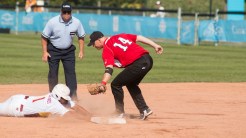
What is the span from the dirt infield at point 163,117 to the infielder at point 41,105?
155 mm

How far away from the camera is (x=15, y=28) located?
44.4 metres

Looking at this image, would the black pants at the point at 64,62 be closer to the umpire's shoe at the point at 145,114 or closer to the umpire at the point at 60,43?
the umpire at the point at 60,43

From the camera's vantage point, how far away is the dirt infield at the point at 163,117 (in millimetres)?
10625

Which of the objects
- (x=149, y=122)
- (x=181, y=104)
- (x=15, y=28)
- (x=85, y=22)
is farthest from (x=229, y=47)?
(x=149, y=122)

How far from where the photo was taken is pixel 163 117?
1270 centimetres

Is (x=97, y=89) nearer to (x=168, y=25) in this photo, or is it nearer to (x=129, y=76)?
(x=129, y=76)

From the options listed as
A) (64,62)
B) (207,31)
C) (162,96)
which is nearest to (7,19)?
(207,31)

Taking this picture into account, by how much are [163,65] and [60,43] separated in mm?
11279

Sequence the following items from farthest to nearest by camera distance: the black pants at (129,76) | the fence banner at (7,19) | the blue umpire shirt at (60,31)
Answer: the fence banner at (7,19) < the blue umpire shirt at (60,31) < the black pants at (129,76)

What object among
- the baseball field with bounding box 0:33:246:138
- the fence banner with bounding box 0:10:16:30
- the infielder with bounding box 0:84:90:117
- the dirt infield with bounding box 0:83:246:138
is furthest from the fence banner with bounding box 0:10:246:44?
the infielder with bounding box 0:84:90:117

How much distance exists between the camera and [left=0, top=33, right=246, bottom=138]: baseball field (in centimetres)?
1088

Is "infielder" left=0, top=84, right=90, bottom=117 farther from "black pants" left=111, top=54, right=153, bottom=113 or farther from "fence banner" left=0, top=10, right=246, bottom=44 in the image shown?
"fence banner" left=0, top=10, right=246, bottom=44

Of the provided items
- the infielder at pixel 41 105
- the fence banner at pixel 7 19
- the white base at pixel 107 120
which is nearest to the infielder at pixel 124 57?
the white base at pixel 107 120

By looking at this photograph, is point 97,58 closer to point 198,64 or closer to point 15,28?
point 198,64
